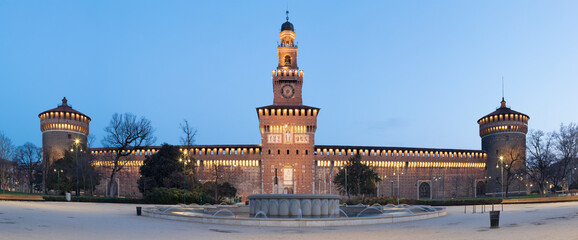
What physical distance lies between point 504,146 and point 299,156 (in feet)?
130

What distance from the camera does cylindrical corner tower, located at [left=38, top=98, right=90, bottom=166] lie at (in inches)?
3364

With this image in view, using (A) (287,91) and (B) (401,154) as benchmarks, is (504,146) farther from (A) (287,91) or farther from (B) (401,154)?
(A) (287,91)

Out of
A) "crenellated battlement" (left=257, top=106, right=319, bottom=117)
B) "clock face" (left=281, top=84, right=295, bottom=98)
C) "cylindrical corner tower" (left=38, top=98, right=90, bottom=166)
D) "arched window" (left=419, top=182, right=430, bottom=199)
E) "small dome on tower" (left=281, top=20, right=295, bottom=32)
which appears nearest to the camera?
"crenellated battlement" (left=257, top=106, right=319, bottom=117)

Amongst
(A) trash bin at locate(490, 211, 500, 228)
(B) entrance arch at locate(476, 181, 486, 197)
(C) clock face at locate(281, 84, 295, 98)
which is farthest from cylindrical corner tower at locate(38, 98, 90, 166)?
(A) trash bin at locate(490, 211, 500, 228)

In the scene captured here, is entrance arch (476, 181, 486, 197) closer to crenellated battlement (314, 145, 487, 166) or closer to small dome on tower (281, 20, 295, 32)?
crenellated battlement (314, 145, 487, 166)

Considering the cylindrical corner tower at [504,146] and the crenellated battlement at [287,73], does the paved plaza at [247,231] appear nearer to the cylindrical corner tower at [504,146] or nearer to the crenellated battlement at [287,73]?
the crenellated battlement at [287,73]

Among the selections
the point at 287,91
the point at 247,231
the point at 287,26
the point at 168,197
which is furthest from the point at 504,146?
the point at 247,231

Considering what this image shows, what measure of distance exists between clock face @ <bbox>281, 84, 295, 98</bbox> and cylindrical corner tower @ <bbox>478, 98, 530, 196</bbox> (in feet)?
127

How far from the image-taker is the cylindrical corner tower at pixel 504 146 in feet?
283

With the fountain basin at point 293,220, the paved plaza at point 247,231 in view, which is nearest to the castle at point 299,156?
the fountain basin at point 293,220

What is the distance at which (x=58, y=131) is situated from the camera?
3381 inches

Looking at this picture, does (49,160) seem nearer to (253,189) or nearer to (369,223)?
(253,189)

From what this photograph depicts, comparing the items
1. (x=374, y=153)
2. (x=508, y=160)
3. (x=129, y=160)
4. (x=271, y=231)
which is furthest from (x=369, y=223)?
(x=508, y=160)

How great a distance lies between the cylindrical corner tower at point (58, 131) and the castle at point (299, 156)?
163mm
